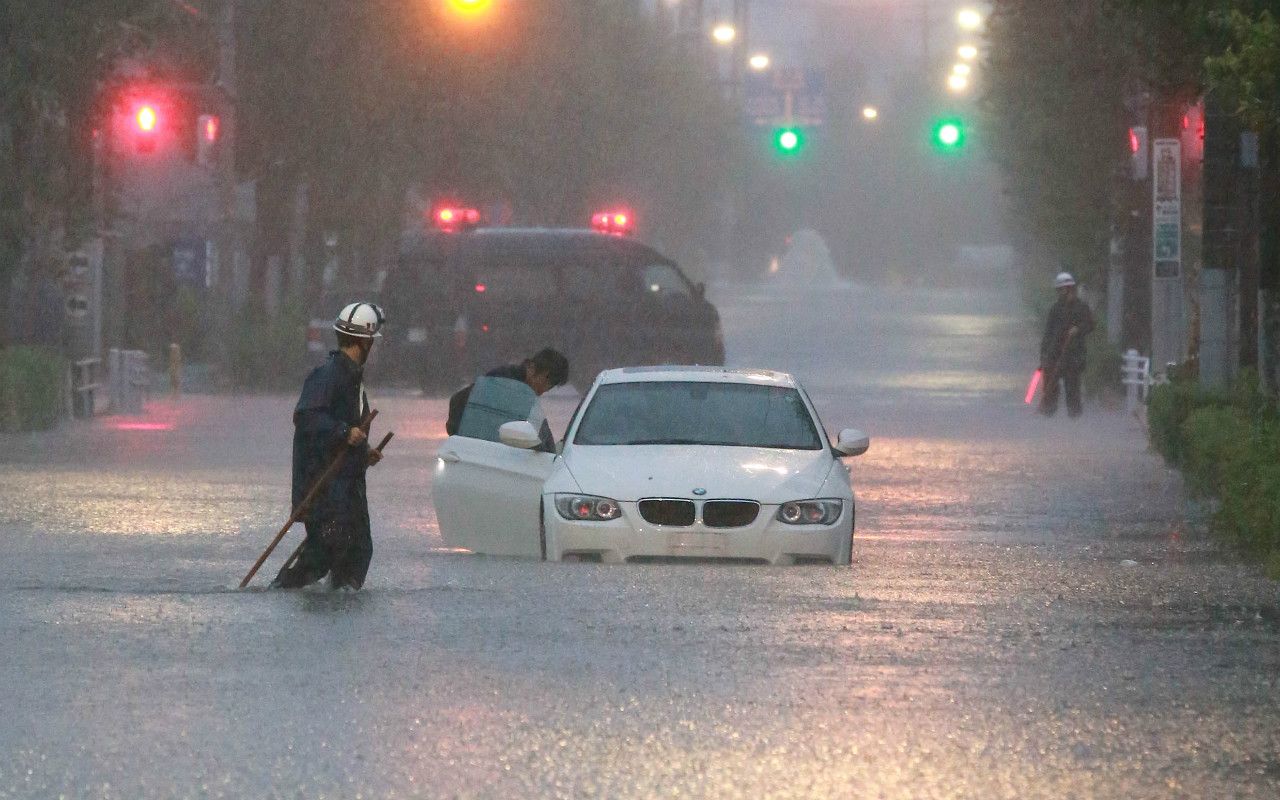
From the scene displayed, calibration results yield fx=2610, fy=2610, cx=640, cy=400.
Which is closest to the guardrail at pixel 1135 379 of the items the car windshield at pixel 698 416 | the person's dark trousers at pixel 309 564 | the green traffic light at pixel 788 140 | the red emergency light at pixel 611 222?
the red emergency light at pixel 611 222

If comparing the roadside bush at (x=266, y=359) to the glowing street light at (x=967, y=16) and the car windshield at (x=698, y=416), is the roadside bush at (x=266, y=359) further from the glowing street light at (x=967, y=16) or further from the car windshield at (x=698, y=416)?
the glowing street light at (x=967, y=16)

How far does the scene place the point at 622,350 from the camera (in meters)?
36.7

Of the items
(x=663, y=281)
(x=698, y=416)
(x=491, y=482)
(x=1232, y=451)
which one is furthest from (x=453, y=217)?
(x=491, y=482)

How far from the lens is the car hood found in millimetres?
13852

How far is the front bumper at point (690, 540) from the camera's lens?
13.8 m

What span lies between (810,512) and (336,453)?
9.03 feet

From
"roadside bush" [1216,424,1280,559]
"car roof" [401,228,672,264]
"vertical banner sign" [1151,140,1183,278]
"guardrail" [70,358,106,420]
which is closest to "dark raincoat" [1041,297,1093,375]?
"vertical banner sign" [1151,140,1183,278]

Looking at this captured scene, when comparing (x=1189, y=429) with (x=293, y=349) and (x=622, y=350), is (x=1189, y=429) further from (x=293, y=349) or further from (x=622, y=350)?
(x=293, y=349)

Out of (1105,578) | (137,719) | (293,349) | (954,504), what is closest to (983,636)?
(1105,578)

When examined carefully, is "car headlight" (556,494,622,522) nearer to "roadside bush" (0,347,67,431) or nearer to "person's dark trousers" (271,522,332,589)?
"person's dark trousers" (271,522,332,589)

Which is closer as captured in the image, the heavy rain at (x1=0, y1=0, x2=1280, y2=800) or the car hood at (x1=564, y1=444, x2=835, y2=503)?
the heavy rain at (x1=0, y1=0, x2=1280, y2=800)

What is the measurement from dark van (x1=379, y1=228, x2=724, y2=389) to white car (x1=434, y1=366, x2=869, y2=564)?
2038 cm

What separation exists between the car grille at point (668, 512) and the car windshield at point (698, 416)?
101cm

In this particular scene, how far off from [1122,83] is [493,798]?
2940 cm
